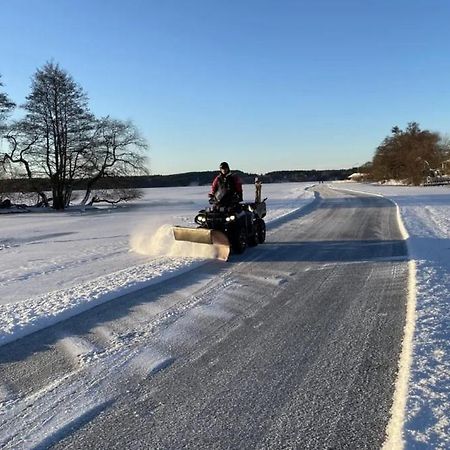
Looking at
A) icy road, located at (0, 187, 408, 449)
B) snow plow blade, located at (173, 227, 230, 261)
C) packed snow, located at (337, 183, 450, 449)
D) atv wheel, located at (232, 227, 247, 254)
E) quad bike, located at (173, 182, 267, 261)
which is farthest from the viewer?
atv wheel, located at (232, 227, 247, 254)

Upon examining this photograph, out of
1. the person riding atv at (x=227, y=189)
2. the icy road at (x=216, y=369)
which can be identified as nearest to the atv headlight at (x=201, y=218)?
the person riding atv at (x=227, y=189)

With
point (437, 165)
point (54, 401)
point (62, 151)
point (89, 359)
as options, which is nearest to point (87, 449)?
point (54, 401)

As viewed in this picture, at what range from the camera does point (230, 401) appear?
380 cm

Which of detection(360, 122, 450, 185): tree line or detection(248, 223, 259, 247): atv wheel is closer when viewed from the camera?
detection(248, 223, 259, 247): atv wheel

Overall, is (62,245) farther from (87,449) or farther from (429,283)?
(87,449)

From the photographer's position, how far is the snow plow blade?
10555mm

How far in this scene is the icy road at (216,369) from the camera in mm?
3355

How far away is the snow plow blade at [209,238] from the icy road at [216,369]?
2.34 m

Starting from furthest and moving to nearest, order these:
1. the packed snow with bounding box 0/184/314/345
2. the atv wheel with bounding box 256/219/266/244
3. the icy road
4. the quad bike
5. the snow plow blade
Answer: the atv wheel with bounding box 256/219/266/244 < the quad bike < the snow plow blade < the packed snow with bounding box 0/184/314/345 < the icy road

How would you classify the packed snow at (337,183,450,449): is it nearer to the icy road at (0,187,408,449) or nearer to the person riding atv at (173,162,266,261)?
the icy road at (0,187,408,449)

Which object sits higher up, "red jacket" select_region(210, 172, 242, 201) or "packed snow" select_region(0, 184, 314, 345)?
"red jacket" select_region(210, 172, 242, 201)

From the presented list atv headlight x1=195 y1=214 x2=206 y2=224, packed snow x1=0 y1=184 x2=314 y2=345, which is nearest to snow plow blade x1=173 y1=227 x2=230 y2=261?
packed snow x1=0 y1=184 x2=314 y2=345

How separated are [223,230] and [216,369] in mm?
6941

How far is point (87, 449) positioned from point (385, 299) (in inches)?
192
